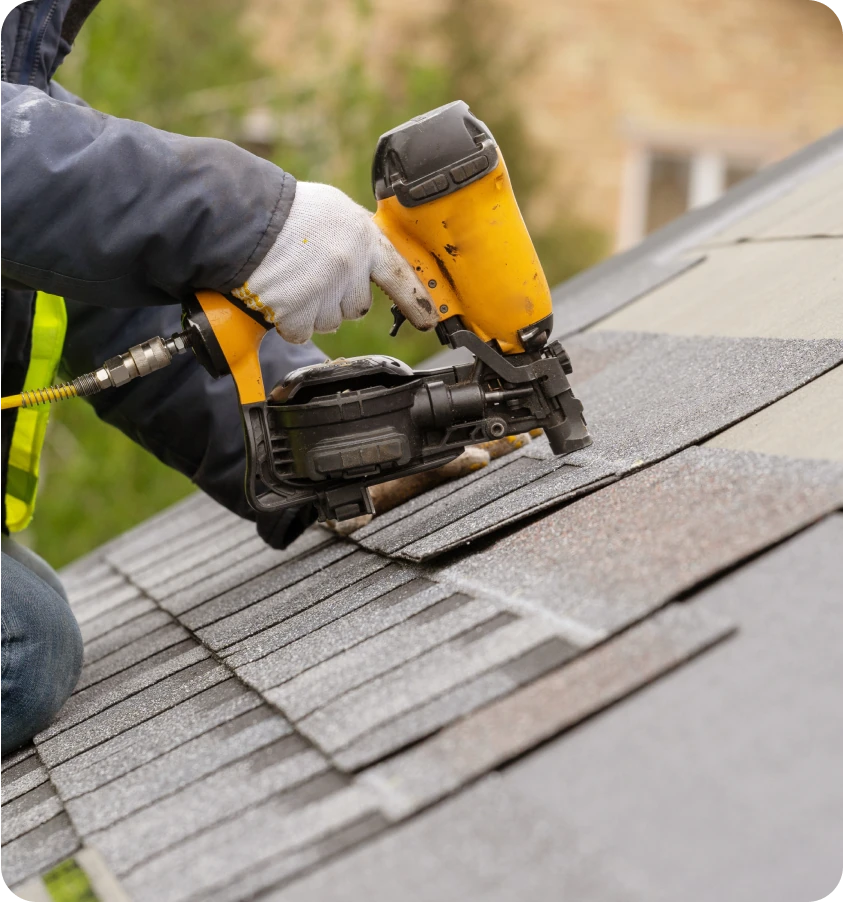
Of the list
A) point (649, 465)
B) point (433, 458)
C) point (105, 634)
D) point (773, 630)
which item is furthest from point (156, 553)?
point (773, 630)

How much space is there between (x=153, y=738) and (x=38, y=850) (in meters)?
0.21

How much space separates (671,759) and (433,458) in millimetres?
989

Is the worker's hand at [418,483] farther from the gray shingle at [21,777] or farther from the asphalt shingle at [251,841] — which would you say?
the asphalt shingle at [251,841]

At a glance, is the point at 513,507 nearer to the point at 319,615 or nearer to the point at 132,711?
the point at 319,615

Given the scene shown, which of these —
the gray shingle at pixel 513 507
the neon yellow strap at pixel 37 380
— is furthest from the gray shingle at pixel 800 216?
the neon yellow strap at pixel 37 380

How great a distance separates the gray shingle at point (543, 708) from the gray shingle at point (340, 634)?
37 cm

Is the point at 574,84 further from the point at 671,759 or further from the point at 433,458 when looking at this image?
the point at 671,759

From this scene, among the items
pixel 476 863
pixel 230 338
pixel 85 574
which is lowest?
pixel 85 574

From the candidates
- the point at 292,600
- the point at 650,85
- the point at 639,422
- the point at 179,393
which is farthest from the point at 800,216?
the point at 650,85

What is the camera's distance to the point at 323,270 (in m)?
1.71

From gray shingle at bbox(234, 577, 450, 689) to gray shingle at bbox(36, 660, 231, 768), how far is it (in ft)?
0.25

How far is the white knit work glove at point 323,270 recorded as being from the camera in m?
1.69

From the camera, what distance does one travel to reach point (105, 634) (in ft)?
7.79

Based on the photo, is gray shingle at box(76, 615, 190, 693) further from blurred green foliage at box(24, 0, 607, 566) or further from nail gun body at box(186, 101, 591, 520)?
blurred green foliage at box(24, 0, 607, 566)
